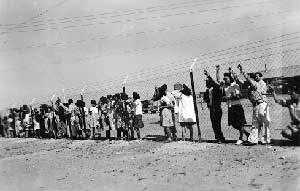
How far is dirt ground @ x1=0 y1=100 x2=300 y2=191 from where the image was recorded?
23.7 ft

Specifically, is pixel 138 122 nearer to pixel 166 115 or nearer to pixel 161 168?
pixel 166 115

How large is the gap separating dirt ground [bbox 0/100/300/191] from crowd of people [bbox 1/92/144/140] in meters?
1.31

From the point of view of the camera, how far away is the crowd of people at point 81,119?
45.6 feet

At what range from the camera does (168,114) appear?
40.1 feet

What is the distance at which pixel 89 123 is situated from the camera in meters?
15.7

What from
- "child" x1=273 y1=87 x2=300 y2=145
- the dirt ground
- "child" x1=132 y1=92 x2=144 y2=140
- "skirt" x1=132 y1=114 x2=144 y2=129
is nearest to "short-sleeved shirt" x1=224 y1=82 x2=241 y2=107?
the dirt ground

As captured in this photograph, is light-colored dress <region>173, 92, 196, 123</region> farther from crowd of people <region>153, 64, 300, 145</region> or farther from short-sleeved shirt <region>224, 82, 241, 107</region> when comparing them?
short-sleeved shirt <region>224, 82, 241, 107</region>

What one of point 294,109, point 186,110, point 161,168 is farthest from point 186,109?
point 294,109

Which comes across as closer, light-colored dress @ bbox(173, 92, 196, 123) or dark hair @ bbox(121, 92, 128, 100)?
light-colored dress @ bbox(173, 92, 196, 123)

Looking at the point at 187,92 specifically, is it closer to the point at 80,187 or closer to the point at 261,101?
the point at 261,101

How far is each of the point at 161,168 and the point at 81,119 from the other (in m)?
7.69

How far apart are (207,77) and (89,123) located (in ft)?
20.6

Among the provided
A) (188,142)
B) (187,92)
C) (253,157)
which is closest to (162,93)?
(187,92)

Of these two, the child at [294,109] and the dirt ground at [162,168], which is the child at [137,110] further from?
the child at [294,109]
